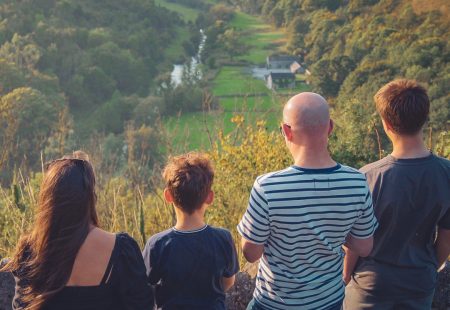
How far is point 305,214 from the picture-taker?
220 centimetres

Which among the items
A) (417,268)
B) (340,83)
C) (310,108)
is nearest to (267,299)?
(417,268)

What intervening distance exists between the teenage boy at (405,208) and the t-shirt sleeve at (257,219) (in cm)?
52

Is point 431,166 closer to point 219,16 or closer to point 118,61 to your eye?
point 118,61

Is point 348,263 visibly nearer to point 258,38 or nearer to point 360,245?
point 360,245

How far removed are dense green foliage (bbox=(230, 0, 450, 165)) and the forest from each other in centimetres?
8

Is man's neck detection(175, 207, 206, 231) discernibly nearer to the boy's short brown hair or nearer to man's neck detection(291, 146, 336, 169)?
man's neck detection(291, 146, 336, 169)

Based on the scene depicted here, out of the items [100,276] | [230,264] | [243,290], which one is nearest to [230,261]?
[230,264]

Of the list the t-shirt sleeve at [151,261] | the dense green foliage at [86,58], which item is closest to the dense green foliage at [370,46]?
the dense green foliage at [86,58]

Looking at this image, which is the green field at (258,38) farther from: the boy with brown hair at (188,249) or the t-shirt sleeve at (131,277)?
the t-shirt sleeve at (131,277)

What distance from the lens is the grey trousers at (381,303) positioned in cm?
245

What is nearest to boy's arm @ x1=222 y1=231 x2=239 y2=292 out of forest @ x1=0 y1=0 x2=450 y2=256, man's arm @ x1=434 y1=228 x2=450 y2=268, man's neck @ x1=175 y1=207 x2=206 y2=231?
man's neck @ x1=175 y1=207 x2=206 y2=231

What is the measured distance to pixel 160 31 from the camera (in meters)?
52.6

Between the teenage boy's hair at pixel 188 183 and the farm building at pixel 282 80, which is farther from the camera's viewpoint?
the farm building at pixel 282 80

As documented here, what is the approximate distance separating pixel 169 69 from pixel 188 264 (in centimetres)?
4342
